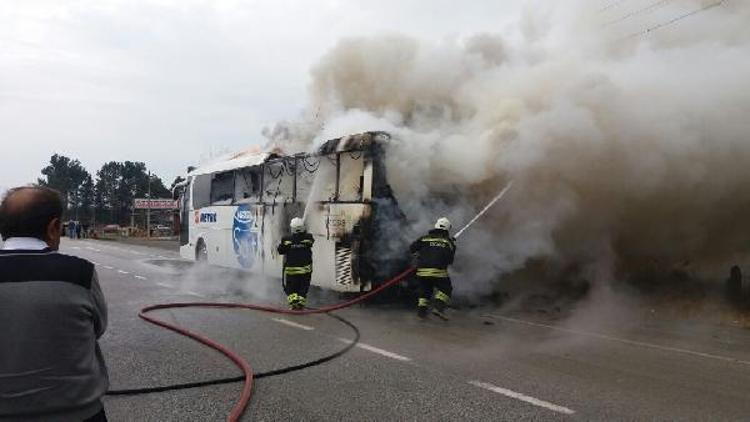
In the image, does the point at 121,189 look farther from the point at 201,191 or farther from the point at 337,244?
the point at 337,244

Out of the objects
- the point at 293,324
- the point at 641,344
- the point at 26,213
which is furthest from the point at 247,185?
the point at 26,213

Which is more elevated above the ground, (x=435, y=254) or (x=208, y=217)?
(x=208, y=217)

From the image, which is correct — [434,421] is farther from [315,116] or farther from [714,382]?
[315,116]

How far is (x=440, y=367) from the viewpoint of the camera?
616 centimetres

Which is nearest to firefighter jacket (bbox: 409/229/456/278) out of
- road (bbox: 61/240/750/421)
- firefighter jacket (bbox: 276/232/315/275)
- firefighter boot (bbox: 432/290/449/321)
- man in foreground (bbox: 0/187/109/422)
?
firefighter boot (bbox: 432/290/449/321)

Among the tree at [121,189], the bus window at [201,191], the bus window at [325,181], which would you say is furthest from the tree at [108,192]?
the bus window at [325,181]

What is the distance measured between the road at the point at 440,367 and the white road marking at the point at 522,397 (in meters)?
0.01

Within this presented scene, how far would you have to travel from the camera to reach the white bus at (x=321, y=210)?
31.9 feet

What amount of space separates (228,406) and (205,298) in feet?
22.5

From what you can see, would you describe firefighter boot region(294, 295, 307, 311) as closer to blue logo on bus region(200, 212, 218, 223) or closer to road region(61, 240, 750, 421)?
road region(61, 240, 750, 421)

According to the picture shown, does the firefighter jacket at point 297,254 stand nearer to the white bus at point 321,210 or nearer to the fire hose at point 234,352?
the white bus at point 321,210

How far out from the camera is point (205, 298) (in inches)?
455

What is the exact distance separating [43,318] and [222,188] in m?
12.7

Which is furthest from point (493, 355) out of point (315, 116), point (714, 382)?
point (315, 116)
